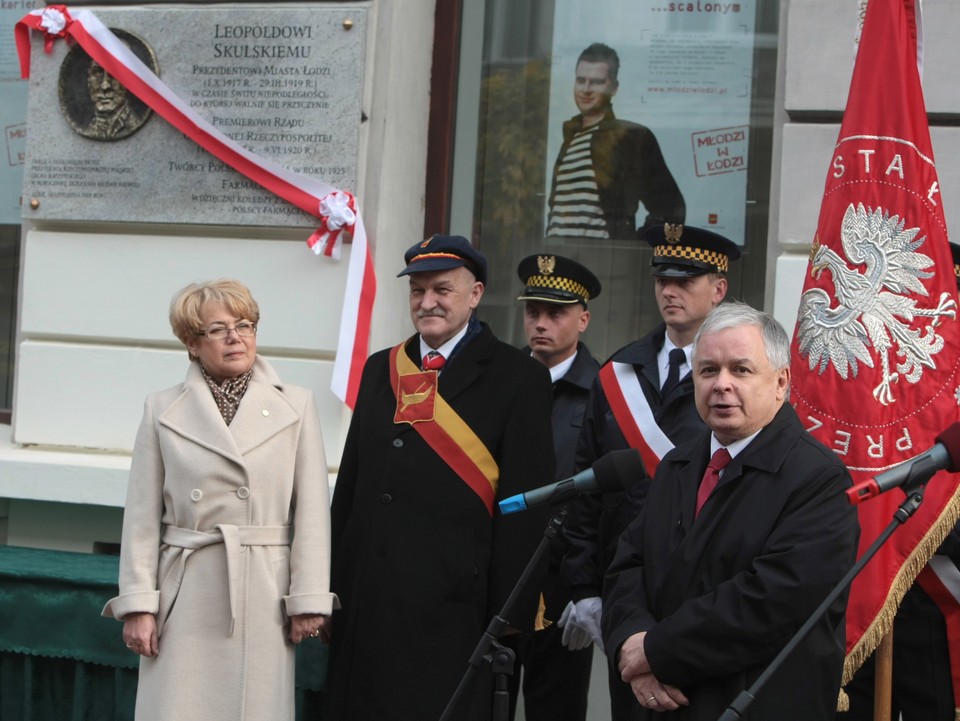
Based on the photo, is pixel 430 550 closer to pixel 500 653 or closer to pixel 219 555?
pixel 219 555

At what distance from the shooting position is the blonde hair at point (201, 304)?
371 cm

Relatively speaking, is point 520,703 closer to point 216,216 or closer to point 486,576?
point 486,576

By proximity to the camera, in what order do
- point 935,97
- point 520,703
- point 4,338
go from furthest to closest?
point 4,338, point 520,703, point 935,97

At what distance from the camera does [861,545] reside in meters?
3.69

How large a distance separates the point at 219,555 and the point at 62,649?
140 centimetres

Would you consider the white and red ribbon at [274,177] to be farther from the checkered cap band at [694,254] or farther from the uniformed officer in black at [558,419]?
the checkered cap band at [694,254]

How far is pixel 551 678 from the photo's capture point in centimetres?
438

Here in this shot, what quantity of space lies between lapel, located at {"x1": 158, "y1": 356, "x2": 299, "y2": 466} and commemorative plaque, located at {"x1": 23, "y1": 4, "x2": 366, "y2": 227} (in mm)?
1644

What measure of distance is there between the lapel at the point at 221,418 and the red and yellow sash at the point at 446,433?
37 centimetres

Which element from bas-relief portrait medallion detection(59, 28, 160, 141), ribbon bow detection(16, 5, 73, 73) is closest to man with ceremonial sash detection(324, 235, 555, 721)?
bas-relief portrait medallion detection(59, 28, 160, 141)

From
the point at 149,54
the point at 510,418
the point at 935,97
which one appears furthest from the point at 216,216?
the point at 935,97

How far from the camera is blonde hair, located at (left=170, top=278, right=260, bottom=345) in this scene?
3.71 meters

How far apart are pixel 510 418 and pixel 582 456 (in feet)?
1.06

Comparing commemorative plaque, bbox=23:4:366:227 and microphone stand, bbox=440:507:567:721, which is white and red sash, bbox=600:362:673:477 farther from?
commemorative plaque, bbox=23:4:366:227
